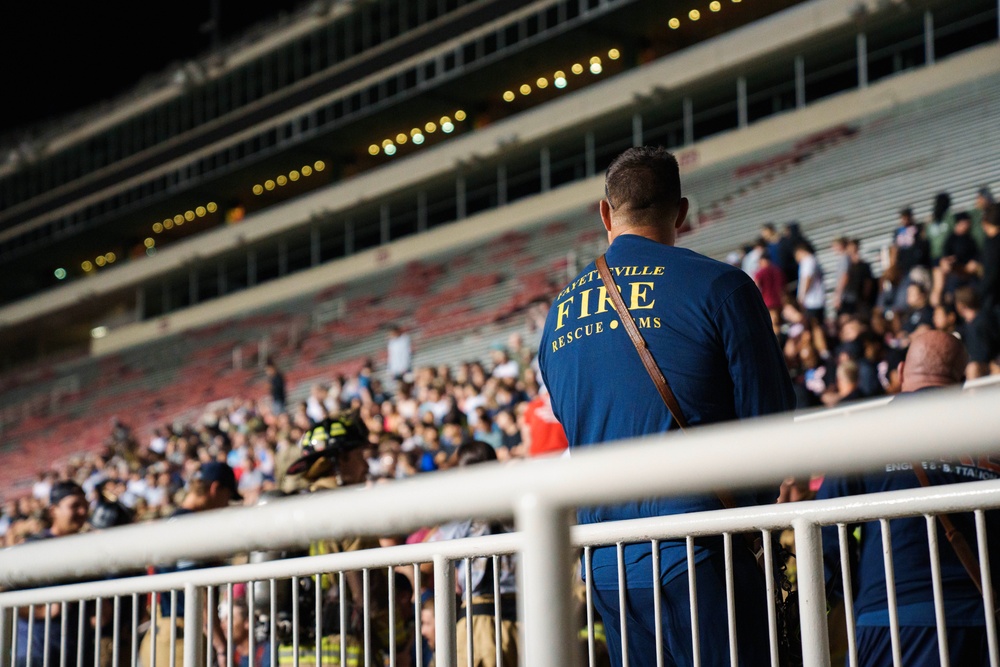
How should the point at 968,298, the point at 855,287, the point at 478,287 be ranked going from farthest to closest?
the point at 478,287 < the point at 855,287 < the point at 968,298

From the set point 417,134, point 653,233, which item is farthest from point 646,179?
point 417,134

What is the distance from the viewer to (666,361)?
2.71 meters

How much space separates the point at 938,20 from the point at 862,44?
55.7 inches

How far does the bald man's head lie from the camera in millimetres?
3508

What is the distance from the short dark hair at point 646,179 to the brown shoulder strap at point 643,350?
9.6 inches

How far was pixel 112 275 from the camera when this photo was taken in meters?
36.0

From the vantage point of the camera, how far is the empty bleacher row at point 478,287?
53.1 ft

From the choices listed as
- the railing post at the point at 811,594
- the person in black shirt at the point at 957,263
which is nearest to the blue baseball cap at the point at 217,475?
the railing post at the point at 811,594

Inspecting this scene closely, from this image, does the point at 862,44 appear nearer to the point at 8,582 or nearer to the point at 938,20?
the point at 938,20

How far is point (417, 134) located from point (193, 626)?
99.4ft

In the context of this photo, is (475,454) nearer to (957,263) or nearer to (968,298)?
(968,298)

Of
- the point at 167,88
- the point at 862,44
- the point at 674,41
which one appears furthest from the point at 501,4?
the point at 167,88

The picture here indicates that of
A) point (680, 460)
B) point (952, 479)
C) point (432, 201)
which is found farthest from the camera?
point (432, 201)

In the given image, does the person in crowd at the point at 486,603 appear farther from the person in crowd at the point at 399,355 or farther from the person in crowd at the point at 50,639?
the person in crowd at the point at 399,355
